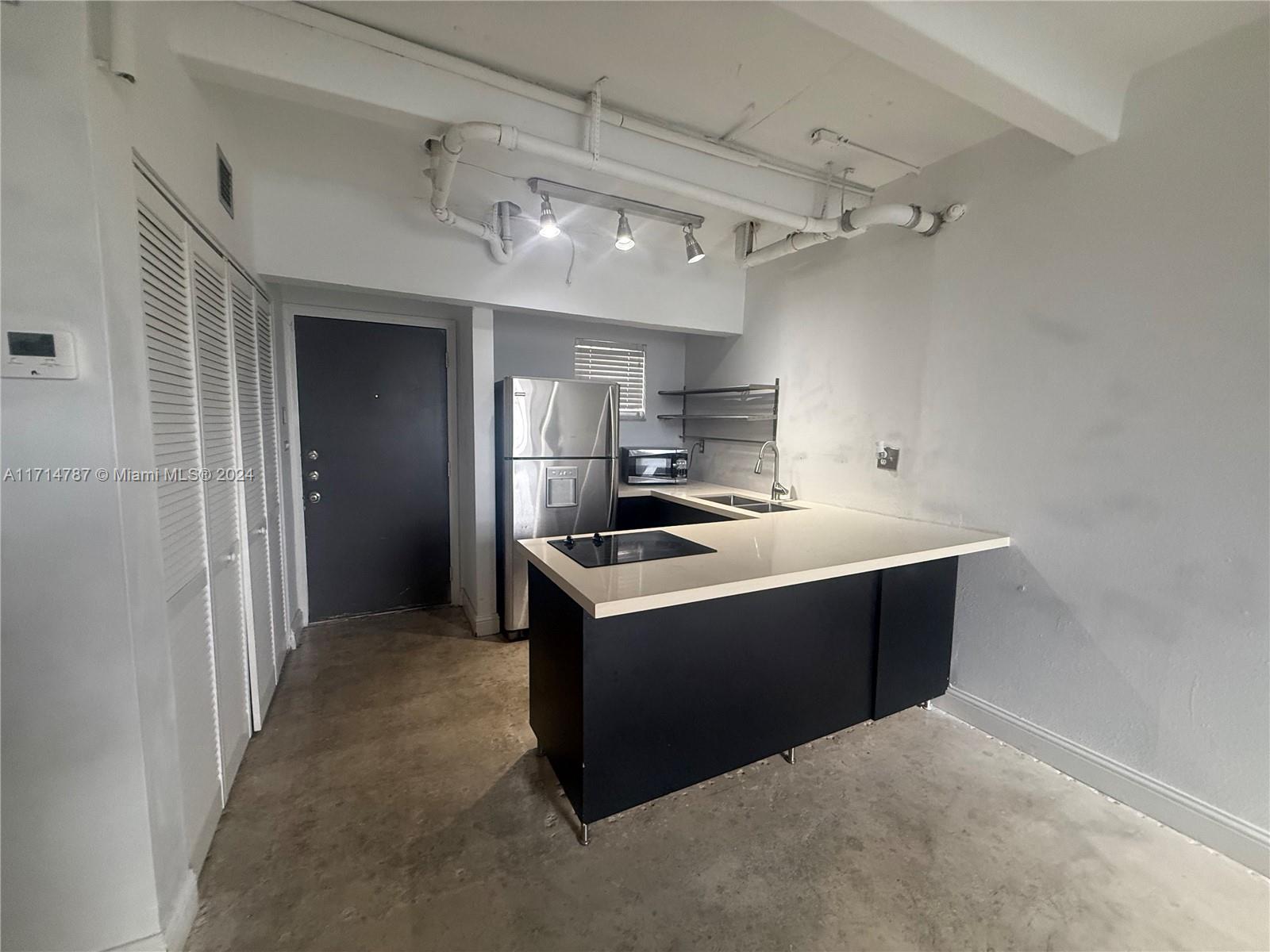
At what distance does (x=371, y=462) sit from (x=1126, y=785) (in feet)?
13.2

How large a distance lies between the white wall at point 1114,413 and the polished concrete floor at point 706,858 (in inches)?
15.3

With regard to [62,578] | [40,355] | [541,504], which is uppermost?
[40,355]

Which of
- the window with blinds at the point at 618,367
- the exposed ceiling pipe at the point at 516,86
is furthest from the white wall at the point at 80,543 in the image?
the window with blinds at the point at 618,367

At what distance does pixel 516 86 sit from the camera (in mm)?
1741

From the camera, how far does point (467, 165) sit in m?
2.16

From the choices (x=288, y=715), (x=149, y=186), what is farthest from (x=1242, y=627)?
(x=288, y=715)

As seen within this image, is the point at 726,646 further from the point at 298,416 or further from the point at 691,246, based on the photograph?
the point at 298,416

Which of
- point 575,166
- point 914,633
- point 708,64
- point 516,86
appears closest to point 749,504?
point 914,633

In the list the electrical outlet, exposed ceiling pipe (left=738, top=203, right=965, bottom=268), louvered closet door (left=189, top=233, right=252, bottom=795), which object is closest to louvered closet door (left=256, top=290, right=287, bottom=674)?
louvered closet door (left=189, top=233, right=252, bottom=795)

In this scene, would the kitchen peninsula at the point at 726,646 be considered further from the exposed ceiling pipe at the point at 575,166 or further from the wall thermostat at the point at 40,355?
the exposed ceiling pipe at the point at 575,166

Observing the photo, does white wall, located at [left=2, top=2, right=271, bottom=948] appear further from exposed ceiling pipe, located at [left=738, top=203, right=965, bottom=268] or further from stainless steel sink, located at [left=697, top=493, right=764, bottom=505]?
stainless steel sink, located at [left=697, top=493, right=764, bottom=505]

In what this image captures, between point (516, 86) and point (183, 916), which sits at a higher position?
point (516, 86)

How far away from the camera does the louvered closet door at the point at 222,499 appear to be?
165 centimetres

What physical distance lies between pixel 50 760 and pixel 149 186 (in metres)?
1.38
